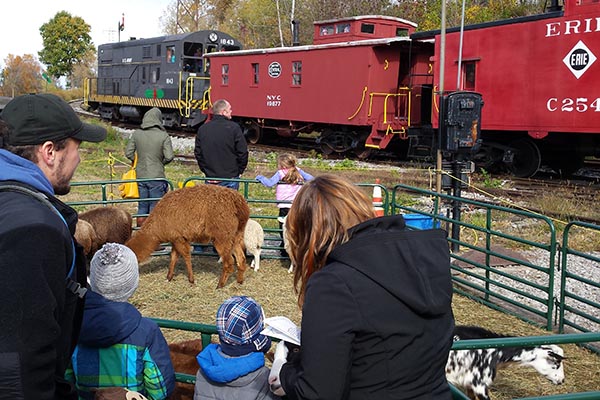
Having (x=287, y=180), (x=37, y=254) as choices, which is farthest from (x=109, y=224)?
(x=37, y=254)

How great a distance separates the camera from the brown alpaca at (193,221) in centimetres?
A: 748

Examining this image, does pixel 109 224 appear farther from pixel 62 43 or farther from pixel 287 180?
pixel 62 43

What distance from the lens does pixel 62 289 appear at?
214 cm

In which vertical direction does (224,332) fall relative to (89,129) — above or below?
below

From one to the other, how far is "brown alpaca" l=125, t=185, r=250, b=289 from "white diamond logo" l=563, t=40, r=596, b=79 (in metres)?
9.79

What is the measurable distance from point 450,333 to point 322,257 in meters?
0.55

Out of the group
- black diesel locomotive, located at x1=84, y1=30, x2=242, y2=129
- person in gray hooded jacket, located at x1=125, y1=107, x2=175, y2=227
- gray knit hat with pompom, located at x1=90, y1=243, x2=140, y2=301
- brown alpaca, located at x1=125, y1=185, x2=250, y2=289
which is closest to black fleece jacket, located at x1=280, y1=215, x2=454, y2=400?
gray knit hat with pompom, located at x1=90, y1=243, x2=140, y2=301

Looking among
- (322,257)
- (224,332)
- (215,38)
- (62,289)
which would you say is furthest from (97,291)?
(215,38)

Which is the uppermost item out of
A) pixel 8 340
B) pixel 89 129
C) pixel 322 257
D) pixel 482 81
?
pixel 482 81

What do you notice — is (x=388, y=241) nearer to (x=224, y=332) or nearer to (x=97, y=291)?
(x=224, y=332)

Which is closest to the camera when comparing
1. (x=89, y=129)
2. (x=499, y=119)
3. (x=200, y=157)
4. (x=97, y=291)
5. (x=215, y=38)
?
(x=89, y=129)

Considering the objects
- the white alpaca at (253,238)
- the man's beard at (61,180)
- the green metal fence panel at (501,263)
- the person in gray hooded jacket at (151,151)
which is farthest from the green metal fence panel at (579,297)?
the person in gray hooded jacket at (151,151)

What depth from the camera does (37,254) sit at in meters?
2.03

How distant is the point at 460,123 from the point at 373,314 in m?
7.33
